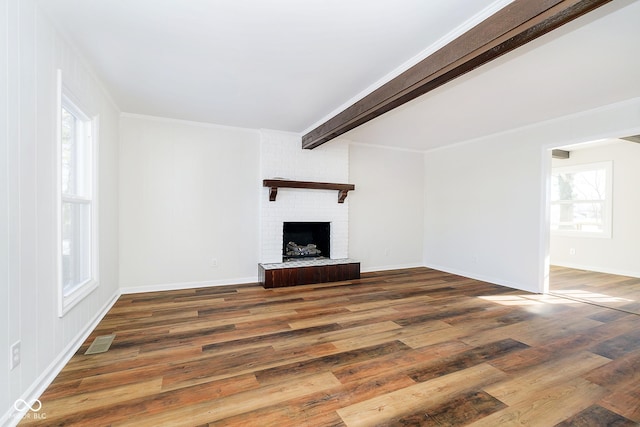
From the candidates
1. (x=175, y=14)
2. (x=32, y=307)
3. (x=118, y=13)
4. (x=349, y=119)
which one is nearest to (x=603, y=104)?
(x=349, y=119)

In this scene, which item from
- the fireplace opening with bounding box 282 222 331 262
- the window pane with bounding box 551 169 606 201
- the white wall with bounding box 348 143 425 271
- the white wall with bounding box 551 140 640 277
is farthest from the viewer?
the window pane with bounding box 551 169 606 201

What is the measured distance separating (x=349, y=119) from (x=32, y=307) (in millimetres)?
3146

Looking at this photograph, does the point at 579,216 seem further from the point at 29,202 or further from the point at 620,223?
the point at 29,202

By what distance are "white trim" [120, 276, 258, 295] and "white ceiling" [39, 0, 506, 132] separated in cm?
250

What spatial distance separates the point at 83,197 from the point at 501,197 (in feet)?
18.3

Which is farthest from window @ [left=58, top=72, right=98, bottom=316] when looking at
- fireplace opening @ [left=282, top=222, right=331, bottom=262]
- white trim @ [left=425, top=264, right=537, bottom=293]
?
white trim @ [left=425, top=264, right=537, bottom=293]

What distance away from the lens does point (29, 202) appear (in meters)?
1.69

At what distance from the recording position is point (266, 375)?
2008 millimetres

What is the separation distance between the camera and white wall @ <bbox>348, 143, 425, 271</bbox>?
17.9ft

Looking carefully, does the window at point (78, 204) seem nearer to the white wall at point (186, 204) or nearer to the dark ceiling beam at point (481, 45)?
the white wall at point (186, 204)

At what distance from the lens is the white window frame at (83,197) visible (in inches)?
80.0

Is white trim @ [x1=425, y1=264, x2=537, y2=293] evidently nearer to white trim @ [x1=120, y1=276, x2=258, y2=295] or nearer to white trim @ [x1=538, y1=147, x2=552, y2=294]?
white trim @ [x1=538, y1=147, x2=552, y2=294]

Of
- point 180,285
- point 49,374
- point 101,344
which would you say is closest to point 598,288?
point 180,285

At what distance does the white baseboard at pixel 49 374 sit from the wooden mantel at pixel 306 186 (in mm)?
2619
